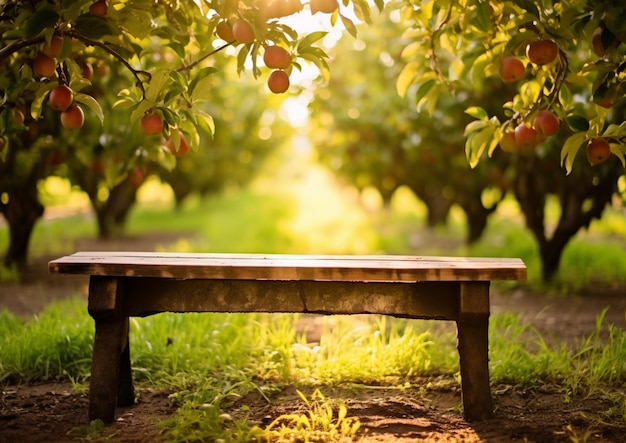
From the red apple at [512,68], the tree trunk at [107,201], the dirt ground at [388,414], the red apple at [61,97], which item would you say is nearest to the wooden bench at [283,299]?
the dirt ground at [388,414]

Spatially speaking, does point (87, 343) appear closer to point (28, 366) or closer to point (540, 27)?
point (28, 366)

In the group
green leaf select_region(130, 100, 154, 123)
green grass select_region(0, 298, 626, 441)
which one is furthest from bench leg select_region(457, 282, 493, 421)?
green leaf select_region(130, 100, 154, 123)

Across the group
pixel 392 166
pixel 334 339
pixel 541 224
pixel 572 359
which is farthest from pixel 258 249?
pixel 572 359

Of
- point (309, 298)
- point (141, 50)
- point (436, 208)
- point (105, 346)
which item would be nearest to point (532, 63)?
point (309, 298)

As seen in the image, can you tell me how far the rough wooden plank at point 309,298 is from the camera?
289 centimetres

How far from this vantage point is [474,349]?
286cm

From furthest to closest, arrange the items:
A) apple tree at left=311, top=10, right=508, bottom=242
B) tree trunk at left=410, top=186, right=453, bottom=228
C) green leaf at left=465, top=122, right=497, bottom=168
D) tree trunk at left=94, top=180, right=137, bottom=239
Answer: tree trunk at left=410, top=186, right=453, bottom=228 < tree trunk at left=94, top=180, right=137, bottom=239 < apple tree at left=311, top=10, right=508, bottom=242 < green leaf at left=465, top=122, right=497, bottom=168

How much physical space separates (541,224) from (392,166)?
3.34 meters

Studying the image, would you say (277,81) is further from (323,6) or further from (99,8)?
(99,8)

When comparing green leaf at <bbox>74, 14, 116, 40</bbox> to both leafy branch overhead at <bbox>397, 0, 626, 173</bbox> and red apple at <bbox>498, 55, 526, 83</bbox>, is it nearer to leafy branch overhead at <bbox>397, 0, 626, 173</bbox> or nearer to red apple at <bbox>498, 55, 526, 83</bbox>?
leafy branch overhead at <bbox>397, 0, 626, 173</bbox>

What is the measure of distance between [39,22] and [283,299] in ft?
4.71

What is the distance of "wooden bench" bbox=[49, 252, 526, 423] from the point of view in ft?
9.21

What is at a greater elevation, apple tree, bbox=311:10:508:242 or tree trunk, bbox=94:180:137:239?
apple tree, bbox=311:10:508:242

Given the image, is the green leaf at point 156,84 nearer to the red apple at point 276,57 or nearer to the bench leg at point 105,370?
the red apple at point 276,57
